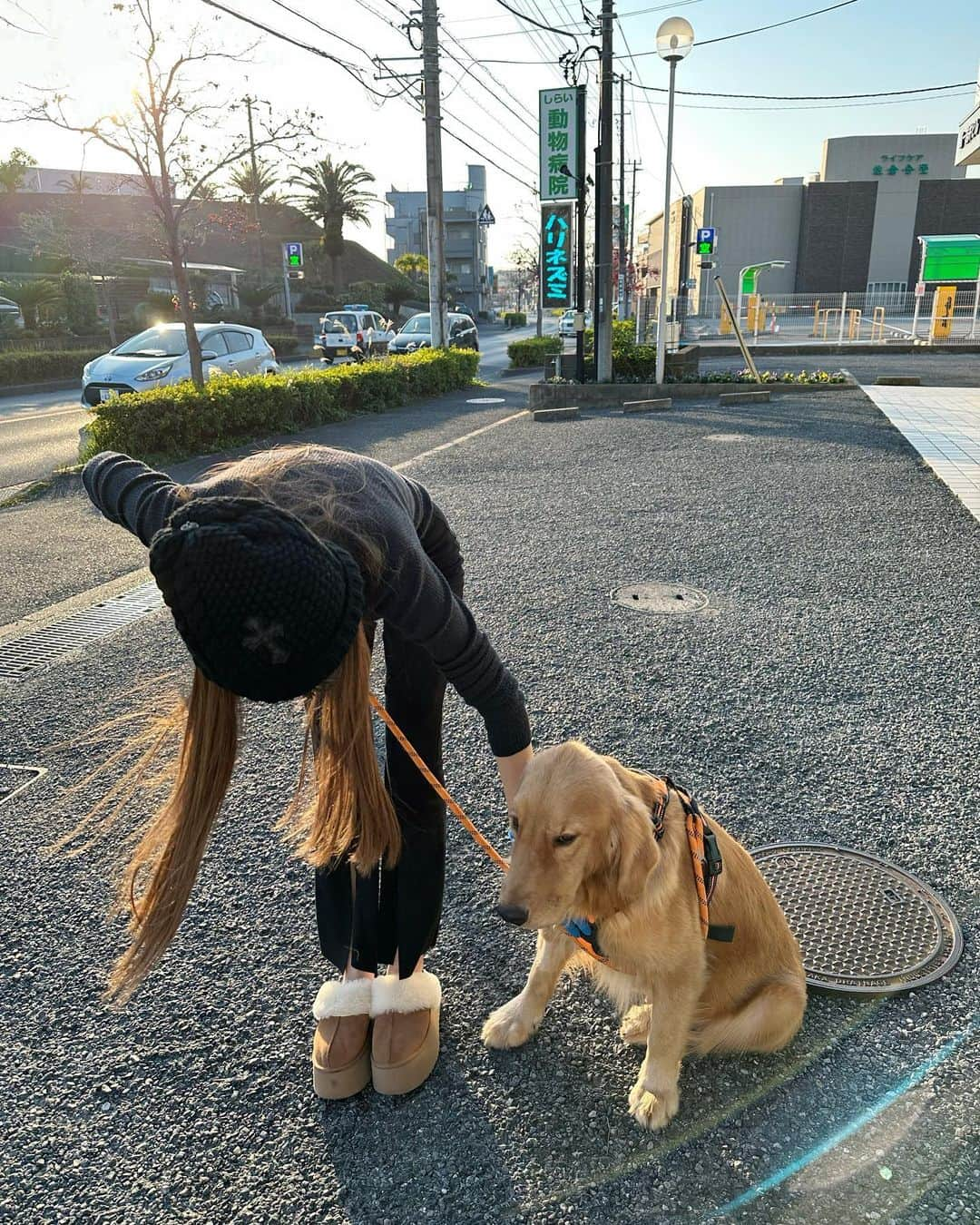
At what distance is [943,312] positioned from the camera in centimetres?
2597

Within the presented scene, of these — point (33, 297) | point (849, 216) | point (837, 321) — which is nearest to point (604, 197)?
point (33, 297)

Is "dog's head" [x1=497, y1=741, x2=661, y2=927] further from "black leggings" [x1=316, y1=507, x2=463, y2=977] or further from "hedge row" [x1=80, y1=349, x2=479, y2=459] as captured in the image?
"hedge row" [x1=80, y1=349, x2=479, y2=459]

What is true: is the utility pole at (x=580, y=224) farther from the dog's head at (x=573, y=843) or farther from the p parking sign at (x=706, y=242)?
the dog's head at (x=573, y=843)

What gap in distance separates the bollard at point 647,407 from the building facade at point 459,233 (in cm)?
5749

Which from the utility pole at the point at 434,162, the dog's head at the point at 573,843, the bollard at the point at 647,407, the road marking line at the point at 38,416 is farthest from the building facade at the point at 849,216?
the dog's head at the point at 573,843

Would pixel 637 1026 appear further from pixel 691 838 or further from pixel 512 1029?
pixel 691 838

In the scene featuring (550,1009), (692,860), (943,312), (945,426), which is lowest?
(550,1009)

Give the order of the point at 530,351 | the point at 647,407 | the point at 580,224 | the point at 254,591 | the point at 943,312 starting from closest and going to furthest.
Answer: the point at 254,591, the point at 647,407, the point at 580,224, the point at 530,351, the point at 943,312

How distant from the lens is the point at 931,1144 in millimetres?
1902

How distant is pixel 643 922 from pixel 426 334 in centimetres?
2675

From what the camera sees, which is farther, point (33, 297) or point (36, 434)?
point (33, 297)

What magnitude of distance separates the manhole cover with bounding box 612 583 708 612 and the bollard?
958 centimetres

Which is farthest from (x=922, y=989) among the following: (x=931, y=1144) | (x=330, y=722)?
(x=330, y=722)

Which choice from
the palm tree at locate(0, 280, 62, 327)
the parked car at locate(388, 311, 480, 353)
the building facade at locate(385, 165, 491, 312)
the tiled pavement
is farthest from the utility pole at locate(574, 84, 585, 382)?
the building facade at locate(385, 165, 491, 312)
